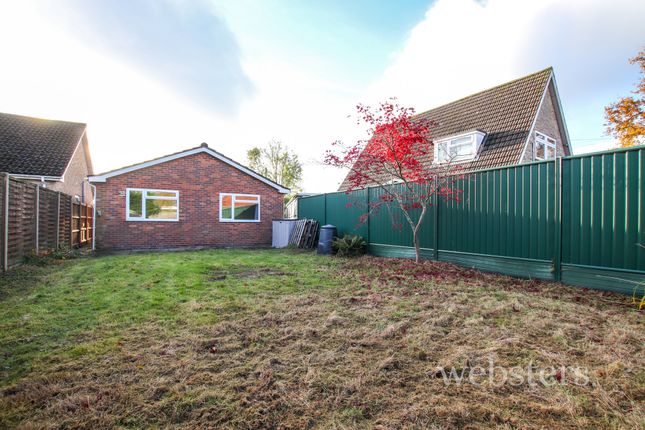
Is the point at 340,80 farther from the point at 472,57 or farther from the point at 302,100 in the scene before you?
the point at 472,57

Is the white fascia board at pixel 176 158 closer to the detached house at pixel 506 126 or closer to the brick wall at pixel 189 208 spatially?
the brick wall at pixel 189 208

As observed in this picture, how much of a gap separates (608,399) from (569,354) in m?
0.71

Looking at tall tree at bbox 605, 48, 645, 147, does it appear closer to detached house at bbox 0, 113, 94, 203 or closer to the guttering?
the guttering

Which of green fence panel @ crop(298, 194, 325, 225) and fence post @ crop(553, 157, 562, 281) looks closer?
fence post @ crop(553, 157, 562, 281)

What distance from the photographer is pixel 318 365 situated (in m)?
2.36

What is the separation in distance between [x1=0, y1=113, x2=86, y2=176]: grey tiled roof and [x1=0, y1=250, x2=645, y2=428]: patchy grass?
35.5ft

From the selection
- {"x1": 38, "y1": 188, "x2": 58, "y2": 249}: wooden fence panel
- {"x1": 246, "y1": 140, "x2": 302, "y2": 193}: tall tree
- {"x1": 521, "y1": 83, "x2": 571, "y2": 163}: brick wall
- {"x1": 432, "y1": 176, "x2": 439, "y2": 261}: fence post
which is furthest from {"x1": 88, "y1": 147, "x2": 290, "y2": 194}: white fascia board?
{"x1": 246, "y1": 140, "x2": 302, "y2": 193}: tall tree

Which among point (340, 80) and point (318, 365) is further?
point (340, 80)

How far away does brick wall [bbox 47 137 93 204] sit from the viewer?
1375 cm

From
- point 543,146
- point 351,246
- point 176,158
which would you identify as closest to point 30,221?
point 176,158

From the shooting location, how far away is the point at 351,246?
9125mm

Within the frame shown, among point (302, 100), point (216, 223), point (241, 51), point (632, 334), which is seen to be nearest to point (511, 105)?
point (302, 100)

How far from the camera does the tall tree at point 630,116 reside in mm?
15289

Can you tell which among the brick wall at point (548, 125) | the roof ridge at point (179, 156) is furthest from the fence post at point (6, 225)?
the brick wall at point (548, 125)
